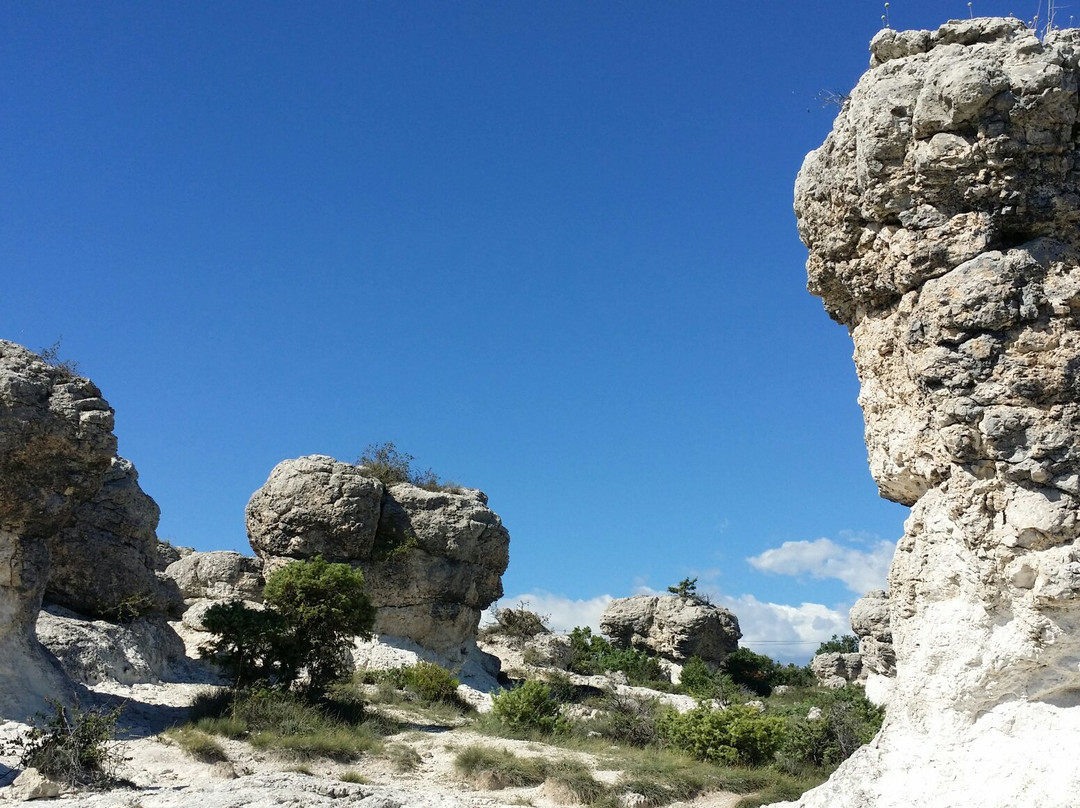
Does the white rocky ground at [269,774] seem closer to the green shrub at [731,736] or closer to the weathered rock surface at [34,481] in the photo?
the weathered rock surface at [34,481]

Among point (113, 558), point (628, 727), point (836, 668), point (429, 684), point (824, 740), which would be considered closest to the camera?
point (824, 740)

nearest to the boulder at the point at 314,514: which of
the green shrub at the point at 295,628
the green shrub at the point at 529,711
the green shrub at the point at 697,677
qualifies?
the green shrub at the point at 295,628

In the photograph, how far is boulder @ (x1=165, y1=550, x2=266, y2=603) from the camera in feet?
82.5

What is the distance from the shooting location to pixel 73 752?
36.1 feet

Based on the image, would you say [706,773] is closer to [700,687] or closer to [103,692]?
[103,692]

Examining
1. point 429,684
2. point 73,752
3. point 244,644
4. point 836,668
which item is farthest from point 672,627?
point 73,752

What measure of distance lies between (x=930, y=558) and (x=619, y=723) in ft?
36.4

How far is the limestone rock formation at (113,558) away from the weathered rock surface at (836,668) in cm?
2812

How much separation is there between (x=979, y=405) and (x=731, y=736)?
31.3 ft

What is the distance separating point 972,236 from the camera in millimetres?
7211

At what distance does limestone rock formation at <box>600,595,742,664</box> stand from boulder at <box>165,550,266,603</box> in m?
17.1

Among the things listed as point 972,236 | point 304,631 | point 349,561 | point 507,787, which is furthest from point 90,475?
point 972,236

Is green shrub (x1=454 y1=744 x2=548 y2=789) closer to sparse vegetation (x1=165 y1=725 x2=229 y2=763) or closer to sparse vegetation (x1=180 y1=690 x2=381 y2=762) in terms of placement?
sparse vegetation (x1=180 y1=690 x2=381 y2=762)

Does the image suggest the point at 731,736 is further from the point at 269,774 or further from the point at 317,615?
the point at 317,615
